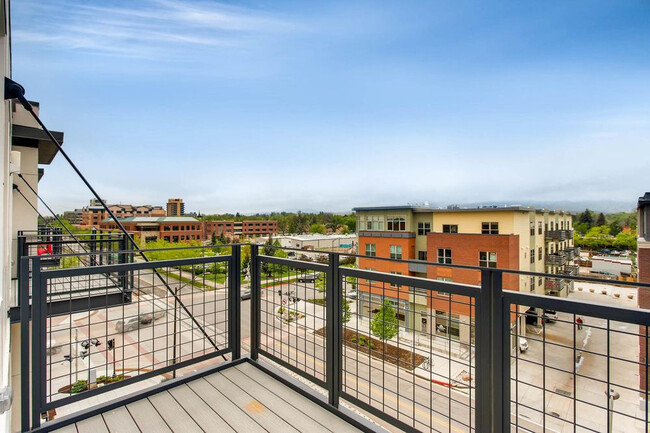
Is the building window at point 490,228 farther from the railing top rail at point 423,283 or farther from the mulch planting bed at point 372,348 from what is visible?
the railing top rail at point 423,283

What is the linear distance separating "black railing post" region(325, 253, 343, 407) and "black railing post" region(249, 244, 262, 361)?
852 millimetres

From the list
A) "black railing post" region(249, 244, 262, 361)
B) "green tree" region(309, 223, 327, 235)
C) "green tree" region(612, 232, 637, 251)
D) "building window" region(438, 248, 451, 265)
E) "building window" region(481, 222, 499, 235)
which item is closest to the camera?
"black railing post" region(249, 244, 262, 361)

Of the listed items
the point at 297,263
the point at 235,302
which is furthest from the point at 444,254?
the point at 297,263

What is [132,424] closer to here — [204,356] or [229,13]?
[204,356]

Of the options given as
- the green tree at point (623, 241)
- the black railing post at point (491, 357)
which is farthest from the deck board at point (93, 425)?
the green tree at point (623, 241)

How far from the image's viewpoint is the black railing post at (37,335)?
5.87 feet

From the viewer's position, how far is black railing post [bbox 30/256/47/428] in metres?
1.79

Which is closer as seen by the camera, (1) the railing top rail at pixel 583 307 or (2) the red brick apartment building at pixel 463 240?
(1) the railing top rail at pixel 583 307

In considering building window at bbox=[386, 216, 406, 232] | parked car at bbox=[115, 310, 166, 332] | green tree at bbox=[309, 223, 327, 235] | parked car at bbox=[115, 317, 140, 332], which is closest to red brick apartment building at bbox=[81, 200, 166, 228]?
green tree at bbox=[309, 223, 327, 235]

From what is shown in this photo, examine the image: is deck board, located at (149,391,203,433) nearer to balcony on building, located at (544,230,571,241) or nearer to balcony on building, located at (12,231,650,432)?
balcony on building, located at (12,231,650,432)

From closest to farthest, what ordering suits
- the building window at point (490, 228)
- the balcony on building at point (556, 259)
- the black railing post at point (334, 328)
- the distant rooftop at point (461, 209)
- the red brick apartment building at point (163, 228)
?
the black railing post at point (334, 328)
the distant rooftop at point (461, 209)
the building window at point (490, 228)
the balcony on building at point (556, 259)
the red brick apartment building at point (163, 228)

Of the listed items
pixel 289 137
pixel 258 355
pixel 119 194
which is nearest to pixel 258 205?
pixel 119 194

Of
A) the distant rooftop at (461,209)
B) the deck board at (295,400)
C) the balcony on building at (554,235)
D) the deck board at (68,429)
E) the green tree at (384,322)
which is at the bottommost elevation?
the deck board at (295,400)

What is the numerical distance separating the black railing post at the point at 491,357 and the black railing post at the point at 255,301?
1.80m
